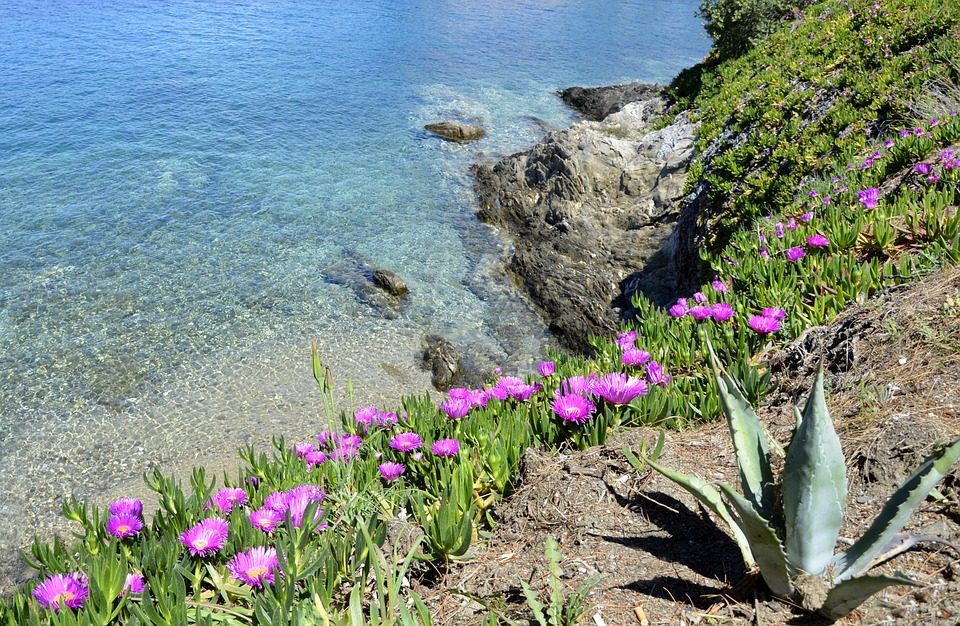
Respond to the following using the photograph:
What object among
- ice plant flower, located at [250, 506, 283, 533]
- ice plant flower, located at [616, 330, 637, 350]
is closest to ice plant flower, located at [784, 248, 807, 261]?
ice plant flower, located at [616, 330, 637, 350]

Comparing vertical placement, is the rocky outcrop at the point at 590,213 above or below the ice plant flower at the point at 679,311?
below

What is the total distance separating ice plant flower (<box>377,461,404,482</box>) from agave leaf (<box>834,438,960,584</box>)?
201 cm

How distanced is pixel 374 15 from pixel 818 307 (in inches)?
1398

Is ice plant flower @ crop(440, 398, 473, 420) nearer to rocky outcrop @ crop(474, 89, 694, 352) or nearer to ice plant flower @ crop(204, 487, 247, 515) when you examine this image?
ice plant flower @ crop(204, 487, 247, 515)

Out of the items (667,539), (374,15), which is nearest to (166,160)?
(667,539)

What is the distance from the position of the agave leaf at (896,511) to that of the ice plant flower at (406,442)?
2038mm

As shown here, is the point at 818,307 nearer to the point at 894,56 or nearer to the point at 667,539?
the point at 667,539

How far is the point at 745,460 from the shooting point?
2393 mm

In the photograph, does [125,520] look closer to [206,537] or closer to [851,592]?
[206,537]

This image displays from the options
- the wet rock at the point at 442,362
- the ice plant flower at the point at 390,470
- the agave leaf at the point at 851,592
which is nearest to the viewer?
the agave leaf at the point at 851,592

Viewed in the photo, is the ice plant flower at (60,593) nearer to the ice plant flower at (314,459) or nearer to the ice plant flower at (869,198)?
the ice plant flower at (314,459)

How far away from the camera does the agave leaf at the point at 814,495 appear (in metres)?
2.04

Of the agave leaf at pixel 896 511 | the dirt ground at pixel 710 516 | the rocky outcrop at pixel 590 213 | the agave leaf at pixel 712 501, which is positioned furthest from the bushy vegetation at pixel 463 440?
the rocky outcrop at pixel 590 213

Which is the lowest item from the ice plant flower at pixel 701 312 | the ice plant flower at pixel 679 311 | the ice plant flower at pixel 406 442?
the ice plant flower at pixel 406 442
